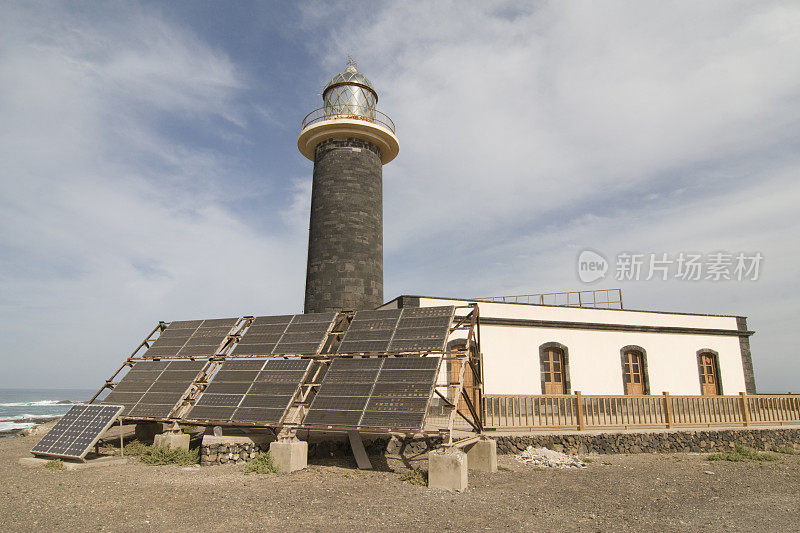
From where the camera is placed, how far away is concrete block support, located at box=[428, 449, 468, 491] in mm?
7312

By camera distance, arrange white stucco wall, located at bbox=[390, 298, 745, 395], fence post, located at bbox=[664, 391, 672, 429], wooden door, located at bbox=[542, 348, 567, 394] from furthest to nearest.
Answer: wooden door, located at bbox=[542, 348, 567, 394] < white stucco wall, located at bbox=[390, 298, 745, 395] < fence post, located at bbox=[664, 391, 672, 429]

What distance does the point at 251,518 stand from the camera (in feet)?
20.2

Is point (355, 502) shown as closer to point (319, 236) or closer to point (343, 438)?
point (343, 438)

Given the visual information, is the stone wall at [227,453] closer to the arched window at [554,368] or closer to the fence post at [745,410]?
the arched window at [554,368]

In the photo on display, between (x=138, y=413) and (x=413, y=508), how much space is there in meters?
7.10

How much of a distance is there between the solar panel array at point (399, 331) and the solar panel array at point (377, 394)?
11.7 inches

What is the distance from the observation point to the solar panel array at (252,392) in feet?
30.2

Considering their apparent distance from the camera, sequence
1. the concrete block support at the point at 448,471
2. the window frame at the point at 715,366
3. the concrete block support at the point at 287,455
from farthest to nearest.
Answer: the window frame at the point at 715,366
the concrete block support at the point at 287,455
the concrete block support at the point at 448,471

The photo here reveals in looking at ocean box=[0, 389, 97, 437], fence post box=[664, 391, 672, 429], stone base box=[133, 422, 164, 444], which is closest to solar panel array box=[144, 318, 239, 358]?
stone base box=[133, 422, 164, 444]

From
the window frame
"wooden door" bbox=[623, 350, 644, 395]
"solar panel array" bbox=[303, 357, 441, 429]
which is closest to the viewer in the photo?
"solar panel array" bbox=[303, 357, 441, 429]

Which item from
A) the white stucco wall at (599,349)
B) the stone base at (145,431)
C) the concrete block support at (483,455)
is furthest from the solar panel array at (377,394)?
the white stucco wall at (599,349)

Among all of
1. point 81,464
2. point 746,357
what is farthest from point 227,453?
point 746,357

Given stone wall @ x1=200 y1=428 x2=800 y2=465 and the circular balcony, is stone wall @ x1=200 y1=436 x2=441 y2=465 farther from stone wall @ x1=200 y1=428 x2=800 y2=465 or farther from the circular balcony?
the circular balcony

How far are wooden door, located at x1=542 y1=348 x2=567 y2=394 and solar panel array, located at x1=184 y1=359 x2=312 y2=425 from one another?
9.54m
